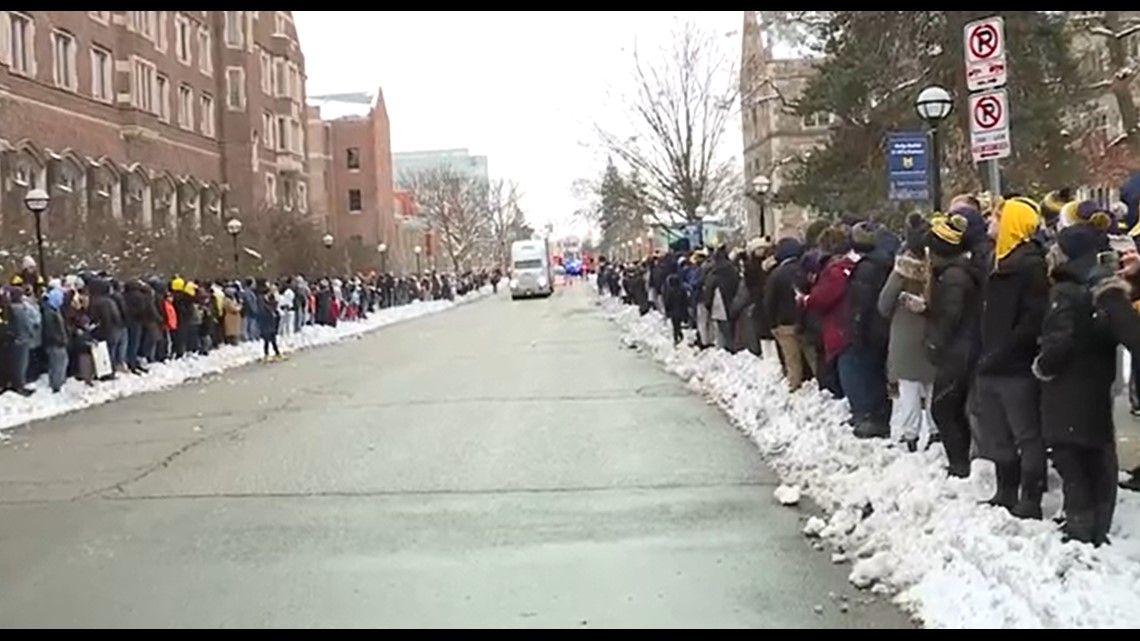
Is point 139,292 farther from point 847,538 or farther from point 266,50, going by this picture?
point 266,50

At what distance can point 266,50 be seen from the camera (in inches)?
3014

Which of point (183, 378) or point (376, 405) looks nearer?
point (376, 405)

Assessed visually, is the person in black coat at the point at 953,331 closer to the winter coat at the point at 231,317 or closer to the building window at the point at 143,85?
the winter coat at the point at 231,317

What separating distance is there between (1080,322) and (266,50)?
7378 centimetres

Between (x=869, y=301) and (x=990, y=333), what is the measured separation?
3.27 metres

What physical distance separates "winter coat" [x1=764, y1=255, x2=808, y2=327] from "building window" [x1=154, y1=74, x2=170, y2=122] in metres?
47.4

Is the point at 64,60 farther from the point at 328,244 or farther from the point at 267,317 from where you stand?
the point at 267,317

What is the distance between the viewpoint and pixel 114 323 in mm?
23469

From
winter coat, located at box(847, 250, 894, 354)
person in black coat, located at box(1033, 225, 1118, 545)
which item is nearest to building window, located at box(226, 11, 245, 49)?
winter coat, located at box(847, 250, 894, 354)

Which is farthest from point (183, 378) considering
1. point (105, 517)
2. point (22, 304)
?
point (105, 517)

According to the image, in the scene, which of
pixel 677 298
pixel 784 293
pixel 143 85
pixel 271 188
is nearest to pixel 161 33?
pixel 143 85

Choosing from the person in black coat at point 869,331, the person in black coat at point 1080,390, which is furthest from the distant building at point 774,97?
the person in black coat at point 1080,390

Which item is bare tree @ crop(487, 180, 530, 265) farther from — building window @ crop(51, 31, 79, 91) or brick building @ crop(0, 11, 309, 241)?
building window @ crop(51, 31, 79, 91)

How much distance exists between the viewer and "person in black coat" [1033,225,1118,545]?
23.4 feet
